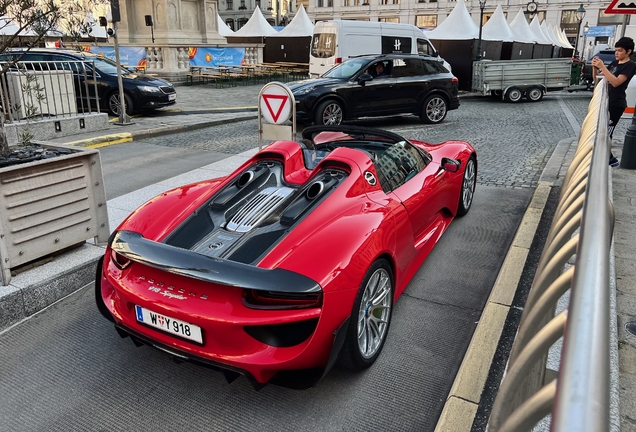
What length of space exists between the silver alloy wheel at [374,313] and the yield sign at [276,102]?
12.8 ft

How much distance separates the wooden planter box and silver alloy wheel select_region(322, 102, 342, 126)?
23.6 ft

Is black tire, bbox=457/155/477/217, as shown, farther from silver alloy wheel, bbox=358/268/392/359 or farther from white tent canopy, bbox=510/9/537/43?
white tent canopy, bbox=510/9/537/43

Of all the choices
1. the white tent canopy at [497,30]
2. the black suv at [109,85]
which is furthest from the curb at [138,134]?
the white tent canopy at [497,30]

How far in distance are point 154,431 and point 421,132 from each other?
388 inches

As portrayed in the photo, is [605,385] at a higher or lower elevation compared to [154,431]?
higher

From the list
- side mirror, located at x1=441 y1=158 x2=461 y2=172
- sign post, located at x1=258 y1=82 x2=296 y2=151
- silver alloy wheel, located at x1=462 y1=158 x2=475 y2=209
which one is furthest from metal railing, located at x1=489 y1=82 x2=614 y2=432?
sign post, located at x1=258 y1=82 x2=296 y2=151

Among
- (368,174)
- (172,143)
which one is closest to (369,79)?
(172,143)

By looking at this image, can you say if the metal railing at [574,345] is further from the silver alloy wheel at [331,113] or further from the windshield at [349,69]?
the windshield at [349,69]

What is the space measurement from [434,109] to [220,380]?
10.9 metres

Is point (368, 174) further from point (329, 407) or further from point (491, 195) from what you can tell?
point (491, 195)

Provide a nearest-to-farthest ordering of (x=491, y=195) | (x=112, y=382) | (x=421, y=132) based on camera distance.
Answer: (x=112, y=382) → (x=491, y=195) → (x=421, y=132)

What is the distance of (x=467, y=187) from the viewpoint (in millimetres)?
5824

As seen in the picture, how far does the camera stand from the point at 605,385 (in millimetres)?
963

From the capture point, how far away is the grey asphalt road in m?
2.77
